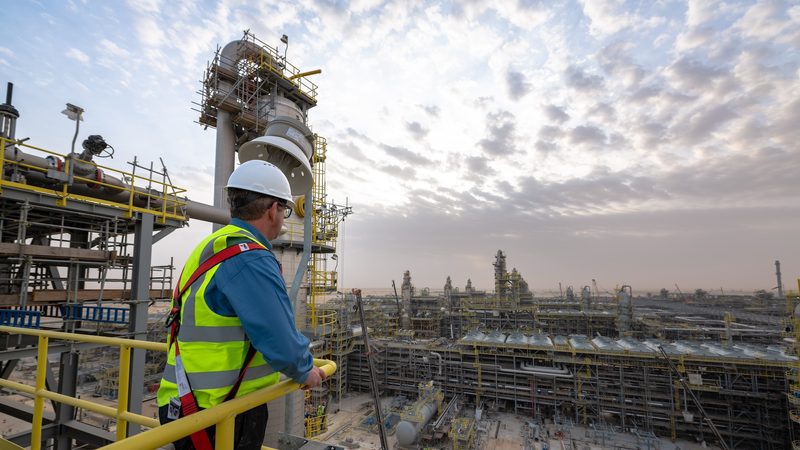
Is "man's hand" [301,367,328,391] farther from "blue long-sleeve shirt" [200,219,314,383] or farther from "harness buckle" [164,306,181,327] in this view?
"harness buckle" [164,306,181,327]

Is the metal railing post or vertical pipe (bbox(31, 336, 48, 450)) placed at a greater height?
the metal railing post

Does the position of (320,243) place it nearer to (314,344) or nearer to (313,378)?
(314,344)

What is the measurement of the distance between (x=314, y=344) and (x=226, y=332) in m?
6.85

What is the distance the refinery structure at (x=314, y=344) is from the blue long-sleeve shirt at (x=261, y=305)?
1.00 feet

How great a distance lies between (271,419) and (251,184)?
10107 mm

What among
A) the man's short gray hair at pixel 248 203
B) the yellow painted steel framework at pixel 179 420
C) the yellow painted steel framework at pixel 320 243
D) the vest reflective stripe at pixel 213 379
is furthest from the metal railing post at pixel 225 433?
the yellow painted steel framework at pixel 320 243

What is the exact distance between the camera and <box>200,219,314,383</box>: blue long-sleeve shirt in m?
1.35

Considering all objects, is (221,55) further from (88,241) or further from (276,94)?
(88,241)

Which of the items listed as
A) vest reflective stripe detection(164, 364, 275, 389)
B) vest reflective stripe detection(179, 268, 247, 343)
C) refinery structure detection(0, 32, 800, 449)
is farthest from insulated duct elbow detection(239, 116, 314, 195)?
vest reflective stripe detection(164, 364, 275, 389)

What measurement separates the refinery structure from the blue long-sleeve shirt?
30cm

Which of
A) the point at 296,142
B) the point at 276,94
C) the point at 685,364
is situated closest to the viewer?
the point at 296,142

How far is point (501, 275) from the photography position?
30422mm

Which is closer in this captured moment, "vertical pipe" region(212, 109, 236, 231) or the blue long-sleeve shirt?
the blue long-sleeve shirt

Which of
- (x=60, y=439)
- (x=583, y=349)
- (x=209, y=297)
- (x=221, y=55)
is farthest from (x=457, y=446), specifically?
(x=221, y=55)
